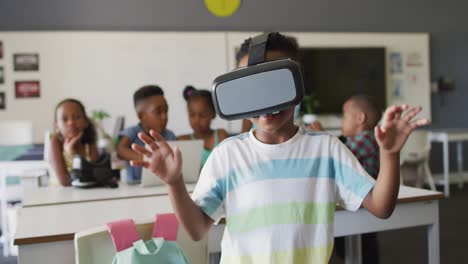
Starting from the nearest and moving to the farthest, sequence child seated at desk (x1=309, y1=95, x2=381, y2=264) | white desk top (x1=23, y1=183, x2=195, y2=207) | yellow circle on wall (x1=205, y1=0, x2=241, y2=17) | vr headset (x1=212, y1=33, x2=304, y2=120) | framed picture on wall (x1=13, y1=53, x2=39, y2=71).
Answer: vr headset (x1=212, y1=33, x2=304, y2=120)
white desk top (x1=23, y1=183, x2=195, y2=207)
child seated at desk (x1=309, y1=95, x2=381, y2=264)
framed picture on wall (x1=13, y1=53, x2=39, y2=71)
yellow circle on wall (x1=205, y1=0, x2=241, y2=17)

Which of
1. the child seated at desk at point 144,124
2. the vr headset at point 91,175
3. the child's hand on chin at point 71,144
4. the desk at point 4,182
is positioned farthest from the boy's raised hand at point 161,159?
the desk at point 4,182

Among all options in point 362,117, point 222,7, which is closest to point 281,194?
point 362,117

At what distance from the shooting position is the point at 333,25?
19.8 feet

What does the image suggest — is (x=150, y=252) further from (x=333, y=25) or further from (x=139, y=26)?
(x=333, y=25)

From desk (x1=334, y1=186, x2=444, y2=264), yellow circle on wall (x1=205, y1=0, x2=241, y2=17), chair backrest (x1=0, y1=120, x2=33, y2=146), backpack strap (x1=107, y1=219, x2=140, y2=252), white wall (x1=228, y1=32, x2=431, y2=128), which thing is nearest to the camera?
backpack strap (x1=107, y1=219, x2=140, y2=252)

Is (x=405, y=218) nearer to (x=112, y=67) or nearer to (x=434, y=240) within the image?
(x=434, y=240)

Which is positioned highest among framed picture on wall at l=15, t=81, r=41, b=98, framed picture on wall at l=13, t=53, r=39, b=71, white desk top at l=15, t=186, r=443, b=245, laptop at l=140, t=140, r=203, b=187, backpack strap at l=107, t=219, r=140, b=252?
framed picture on wall at l=13, t=53, r=39, b=71

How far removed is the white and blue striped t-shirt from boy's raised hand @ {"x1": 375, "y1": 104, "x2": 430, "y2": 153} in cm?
13

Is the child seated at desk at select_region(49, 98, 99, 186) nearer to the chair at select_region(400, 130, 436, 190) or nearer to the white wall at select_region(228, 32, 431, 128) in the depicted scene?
the chair at select_region(400, 130, 436, 190)

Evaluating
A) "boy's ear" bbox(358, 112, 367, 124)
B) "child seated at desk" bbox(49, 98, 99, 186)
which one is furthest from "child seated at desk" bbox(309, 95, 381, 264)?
"child seated at desk" bbox(49, 98, 99, 186)

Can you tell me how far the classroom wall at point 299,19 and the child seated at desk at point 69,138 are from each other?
285 centimetres

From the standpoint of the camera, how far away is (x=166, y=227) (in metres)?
1.21

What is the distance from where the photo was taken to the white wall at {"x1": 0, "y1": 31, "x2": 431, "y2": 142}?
16.5 feet

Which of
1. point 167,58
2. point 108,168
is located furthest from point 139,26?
point 108,168
